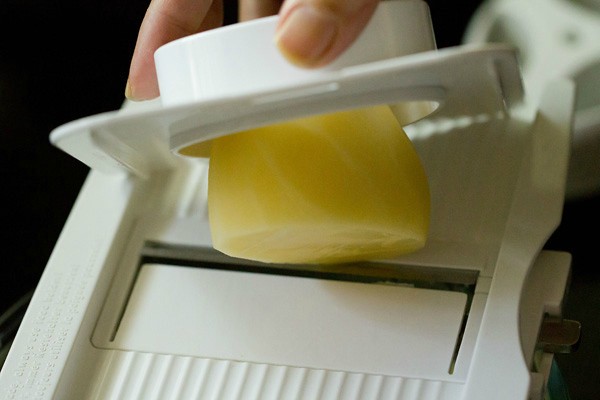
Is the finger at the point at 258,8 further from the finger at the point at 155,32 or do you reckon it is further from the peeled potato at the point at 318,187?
the peeled potato at the point at 318,187

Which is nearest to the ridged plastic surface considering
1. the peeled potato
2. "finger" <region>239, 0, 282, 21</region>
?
the peeled potato

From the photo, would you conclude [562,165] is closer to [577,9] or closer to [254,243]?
[254,243]

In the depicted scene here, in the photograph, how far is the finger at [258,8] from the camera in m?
0.80

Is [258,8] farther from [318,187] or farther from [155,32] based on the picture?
[318,187]

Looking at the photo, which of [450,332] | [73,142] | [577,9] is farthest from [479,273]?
[577,9]

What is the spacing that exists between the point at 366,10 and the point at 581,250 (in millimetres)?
364

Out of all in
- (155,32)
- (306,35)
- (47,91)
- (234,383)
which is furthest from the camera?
(47,91)

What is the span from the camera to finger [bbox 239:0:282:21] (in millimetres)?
801

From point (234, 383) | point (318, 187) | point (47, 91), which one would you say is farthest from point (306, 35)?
point (47, 91)

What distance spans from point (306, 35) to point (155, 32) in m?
0.29

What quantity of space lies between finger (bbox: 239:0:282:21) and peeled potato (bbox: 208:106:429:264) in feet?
0.88

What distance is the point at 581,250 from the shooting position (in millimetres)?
732

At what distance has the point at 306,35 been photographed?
0.46 meters

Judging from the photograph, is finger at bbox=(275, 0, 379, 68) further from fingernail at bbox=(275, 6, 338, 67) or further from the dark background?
the dark background
